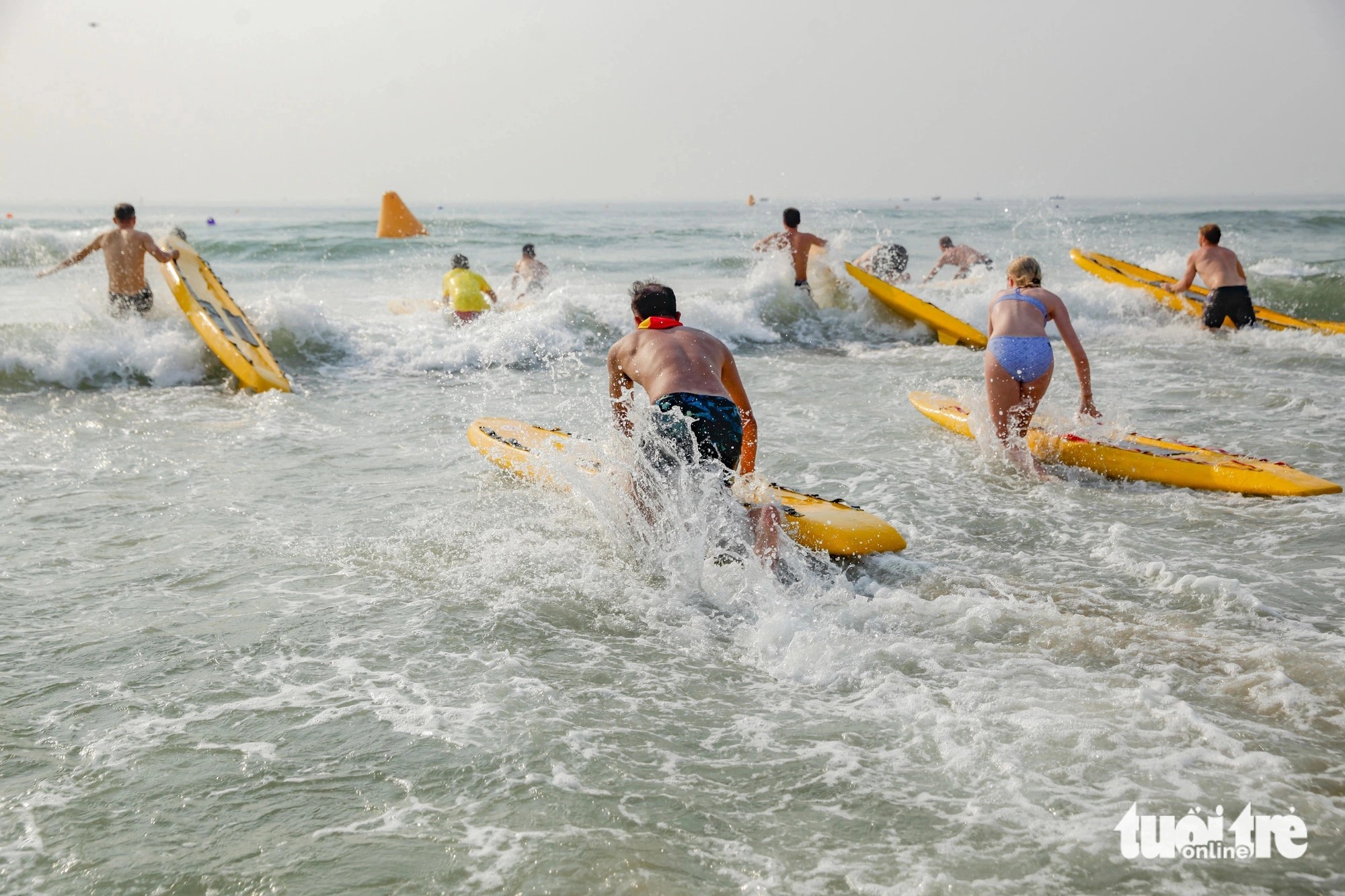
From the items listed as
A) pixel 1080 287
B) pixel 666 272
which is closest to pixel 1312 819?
pixel 1080 287

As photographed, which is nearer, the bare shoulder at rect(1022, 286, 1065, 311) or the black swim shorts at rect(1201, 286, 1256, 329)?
the bare shoulder at rect(1022, 286, 1065, 311)

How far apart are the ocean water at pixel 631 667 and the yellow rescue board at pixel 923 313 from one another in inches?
140

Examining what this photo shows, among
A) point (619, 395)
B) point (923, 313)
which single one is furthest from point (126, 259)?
point (923, 313)

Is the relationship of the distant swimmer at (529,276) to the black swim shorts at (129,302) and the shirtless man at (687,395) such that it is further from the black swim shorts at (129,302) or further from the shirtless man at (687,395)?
the shirtless man at (687,395)

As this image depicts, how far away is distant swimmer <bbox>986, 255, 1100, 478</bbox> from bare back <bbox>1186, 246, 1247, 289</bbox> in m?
5.66

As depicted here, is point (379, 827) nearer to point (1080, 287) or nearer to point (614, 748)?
point (614, 748)

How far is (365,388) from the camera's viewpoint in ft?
30.6

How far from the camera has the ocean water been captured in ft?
8.08

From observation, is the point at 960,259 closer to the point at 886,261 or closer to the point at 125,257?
the point at 886,261

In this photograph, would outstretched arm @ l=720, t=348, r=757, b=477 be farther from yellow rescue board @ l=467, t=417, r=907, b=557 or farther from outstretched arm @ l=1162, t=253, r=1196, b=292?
outstretched arm @ l=1162, t=253, r=1196, b=292

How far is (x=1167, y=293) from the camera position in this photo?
12.3m

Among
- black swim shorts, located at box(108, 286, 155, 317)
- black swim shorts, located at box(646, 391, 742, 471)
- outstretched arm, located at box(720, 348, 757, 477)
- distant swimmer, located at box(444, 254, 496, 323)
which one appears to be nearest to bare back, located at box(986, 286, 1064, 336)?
outstretched arm, located at box(720, 348, 757, 477)

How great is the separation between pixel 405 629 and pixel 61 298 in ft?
43.3

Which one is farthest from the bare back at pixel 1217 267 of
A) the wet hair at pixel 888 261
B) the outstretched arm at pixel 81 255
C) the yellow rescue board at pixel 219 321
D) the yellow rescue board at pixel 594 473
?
the outstretched arm at pixel 81 255
